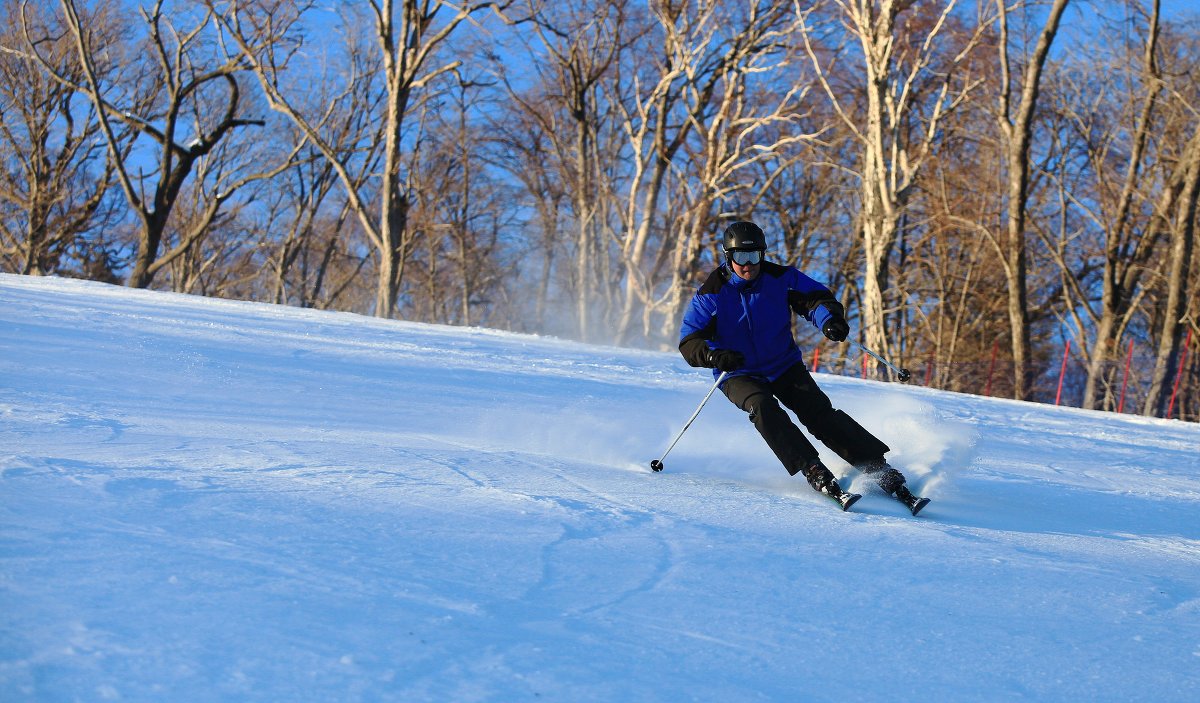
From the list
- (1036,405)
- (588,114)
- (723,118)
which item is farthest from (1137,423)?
(588,114)

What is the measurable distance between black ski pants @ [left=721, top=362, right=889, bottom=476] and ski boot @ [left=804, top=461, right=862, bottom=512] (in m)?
0.05

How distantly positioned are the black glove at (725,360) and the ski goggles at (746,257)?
0.50 metres

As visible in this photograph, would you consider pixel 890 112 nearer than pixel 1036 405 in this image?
No

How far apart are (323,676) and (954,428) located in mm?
4158

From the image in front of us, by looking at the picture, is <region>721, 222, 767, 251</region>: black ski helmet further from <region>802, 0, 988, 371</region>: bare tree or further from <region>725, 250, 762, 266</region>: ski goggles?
<region>802, 0, 988, 371</region>: bare tree

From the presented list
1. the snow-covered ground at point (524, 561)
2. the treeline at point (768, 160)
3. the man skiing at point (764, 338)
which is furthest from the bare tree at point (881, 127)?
the man skiing at point (764, 338)

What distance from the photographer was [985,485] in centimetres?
552

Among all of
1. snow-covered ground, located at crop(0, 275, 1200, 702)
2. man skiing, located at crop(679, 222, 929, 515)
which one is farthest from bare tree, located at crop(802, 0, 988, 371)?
man skiing, located at crop(679, 222, 929, 515)

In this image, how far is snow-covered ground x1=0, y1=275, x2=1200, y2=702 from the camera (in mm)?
2178

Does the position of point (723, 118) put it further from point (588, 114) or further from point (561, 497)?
point (561, 497)

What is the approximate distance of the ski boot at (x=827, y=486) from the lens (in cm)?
432

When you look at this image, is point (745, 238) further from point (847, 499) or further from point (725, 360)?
point (847, 499)

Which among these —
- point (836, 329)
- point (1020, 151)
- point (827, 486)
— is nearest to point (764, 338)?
point (836, 329)

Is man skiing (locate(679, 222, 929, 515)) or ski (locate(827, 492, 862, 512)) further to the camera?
man skiing (locate(679, 222, 929, 515))
